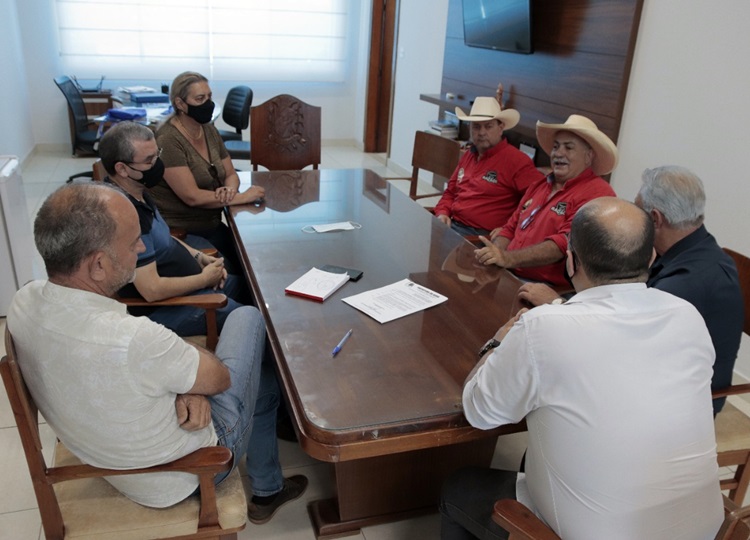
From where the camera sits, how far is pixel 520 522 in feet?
3.99

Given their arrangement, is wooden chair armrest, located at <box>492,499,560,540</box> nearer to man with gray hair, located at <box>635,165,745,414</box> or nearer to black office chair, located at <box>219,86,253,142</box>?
man with gray hair, located at <box>635,165,745,414</box>

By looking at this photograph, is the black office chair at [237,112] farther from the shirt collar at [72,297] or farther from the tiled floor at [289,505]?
the shirt collar at [72,297]

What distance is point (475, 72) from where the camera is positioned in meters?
4.82

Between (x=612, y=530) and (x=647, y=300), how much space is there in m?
0.47

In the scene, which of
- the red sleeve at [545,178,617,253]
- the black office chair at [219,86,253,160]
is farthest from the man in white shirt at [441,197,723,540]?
the black office chair at [219,86,253,160]

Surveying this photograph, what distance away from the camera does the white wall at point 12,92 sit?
17.4 feet

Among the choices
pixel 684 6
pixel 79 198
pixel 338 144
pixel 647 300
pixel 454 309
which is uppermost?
pixel 684 6

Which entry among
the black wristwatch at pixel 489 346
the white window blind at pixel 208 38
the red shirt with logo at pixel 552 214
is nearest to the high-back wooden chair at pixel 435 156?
the red shirt with logo at pixel 552 214

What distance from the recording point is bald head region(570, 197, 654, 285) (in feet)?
4.13

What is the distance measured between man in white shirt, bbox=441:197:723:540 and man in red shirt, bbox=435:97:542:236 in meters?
1.82

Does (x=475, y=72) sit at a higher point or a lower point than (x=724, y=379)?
higher

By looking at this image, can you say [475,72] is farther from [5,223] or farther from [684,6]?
[5,223]

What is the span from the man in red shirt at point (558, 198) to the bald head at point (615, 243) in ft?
3.13

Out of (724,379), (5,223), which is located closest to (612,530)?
(724,379)
